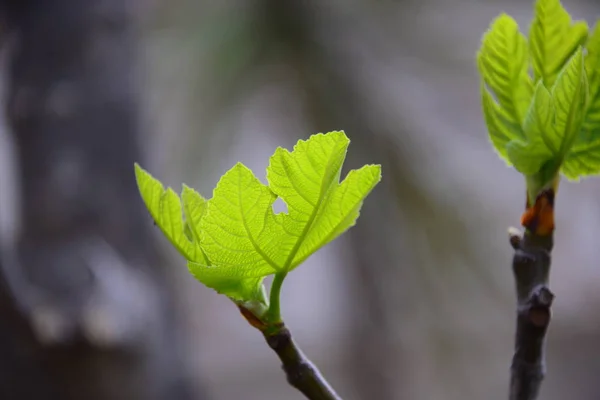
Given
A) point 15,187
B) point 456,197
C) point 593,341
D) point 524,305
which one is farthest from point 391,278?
point 524,305

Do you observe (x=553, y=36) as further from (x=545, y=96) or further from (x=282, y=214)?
(x=282, y=214)

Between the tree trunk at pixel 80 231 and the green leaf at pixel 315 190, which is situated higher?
the tree trunk at pixel 80 231

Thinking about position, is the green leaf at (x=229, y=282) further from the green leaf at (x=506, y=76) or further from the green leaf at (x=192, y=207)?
the green leaf at (x=506, y=76)

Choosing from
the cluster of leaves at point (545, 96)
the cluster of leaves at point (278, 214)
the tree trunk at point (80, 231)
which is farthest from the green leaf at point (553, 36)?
the tree trunk at point (80, 231)

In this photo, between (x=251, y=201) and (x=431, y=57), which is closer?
(x=251, y=201)

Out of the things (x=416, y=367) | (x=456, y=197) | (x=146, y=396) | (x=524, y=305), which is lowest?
(x=524, y=305)

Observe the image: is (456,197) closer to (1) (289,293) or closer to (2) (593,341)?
(1) (289,293)

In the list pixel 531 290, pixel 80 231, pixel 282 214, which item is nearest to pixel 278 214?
pixel 282 214
